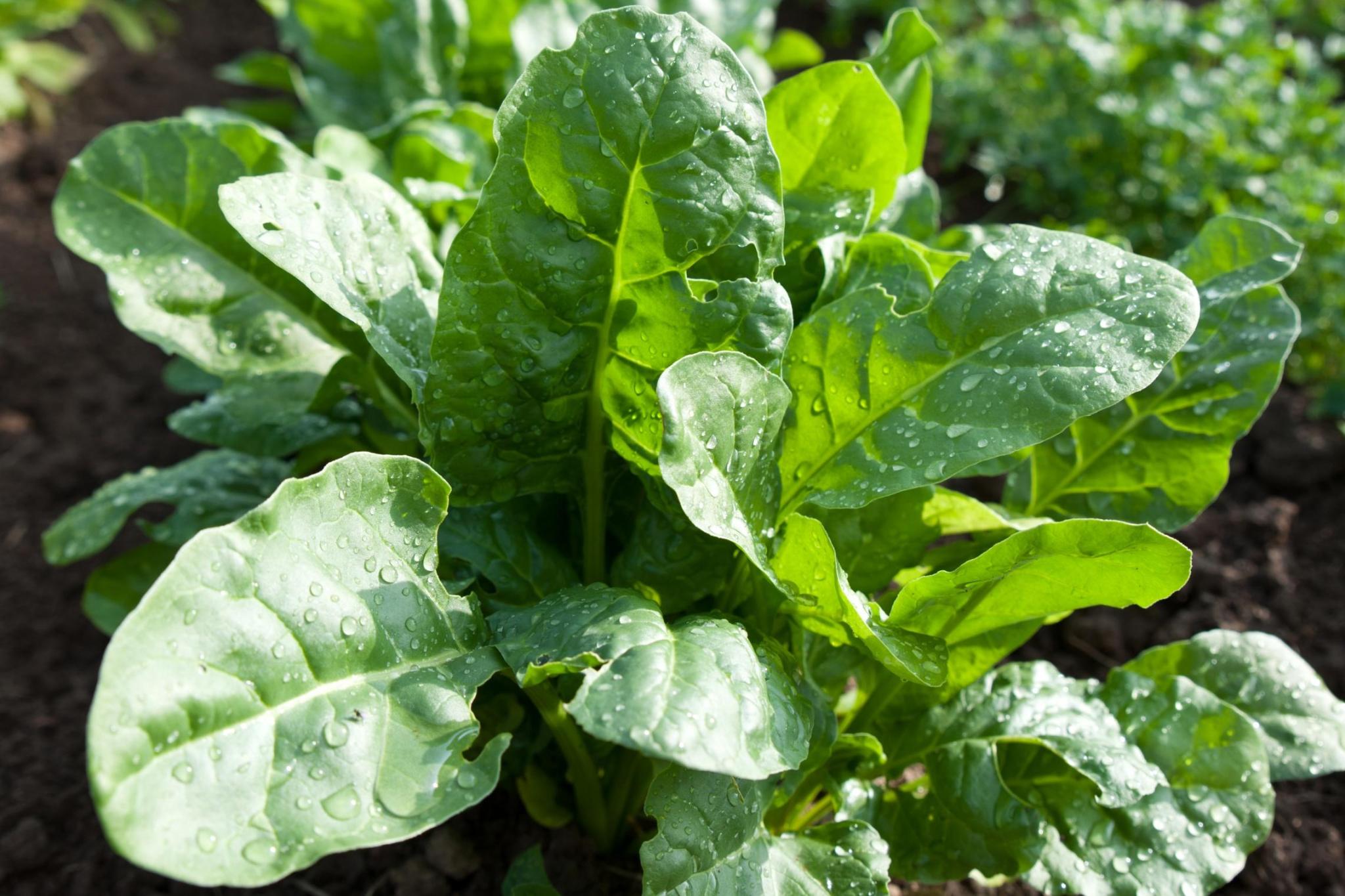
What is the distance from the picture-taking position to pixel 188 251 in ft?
6.29

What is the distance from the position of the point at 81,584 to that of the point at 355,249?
1.59 m

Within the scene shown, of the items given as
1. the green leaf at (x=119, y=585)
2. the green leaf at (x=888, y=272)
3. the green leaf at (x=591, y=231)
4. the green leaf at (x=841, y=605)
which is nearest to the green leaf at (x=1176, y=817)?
the green leaf at (x=841, y=605)

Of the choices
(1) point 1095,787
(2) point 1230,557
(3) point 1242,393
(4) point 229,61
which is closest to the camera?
(1) point 1095,787

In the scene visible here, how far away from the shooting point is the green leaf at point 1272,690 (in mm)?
1704

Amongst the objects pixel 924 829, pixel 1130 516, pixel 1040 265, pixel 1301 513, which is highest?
pixel 1040 265

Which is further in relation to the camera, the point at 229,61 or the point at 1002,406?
the point at 229,61

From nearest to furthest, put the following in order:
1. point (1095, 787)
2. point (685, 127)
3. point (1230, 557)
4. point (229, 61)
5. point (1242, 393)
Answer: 1. point (685, 127)
2. point (1095, 787)
3. point (1242, 393)
4. point (1230, 557)
5. point (229, 61)

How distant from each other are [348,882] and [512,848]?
0.30 m

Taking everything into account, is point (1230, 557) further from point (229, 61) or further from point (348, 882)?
point (229, 61)

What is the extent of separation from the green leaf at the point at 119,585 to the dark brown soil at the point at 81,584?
12.5 inches

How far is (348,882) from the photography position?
1908 millimetres

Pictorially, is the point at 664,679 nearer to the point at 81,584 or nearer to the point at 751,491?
the point at 751,491

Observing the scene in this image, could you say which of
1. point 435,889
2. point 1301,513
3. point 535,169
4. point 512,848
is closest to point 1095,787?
point 512,848

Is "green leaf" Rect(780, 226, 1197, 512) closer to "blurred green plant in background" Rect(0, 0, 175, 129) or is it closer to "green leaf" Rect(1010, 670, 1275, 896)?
"green leaf" Rect(1010, 670, 1275, 896)
